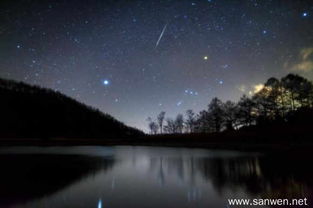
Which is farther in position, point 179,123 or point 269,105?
point 179,123

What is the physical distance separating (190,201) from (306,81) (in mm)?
68580

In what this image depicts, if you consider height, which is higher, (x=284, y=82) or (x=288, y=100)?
(x=284, y=82)

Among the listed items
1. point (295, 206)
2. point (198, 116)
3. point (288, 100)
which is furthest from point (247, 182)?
point (198, 116)

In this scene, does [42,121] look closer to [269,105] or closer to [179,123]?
[179,123]

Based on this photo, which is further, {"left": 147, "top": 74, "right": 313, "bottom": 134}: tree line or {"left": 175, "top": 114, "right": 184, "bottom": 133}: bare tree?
{"left": 175, "top": 114, "right": 184, "bottom": 133}: bare tree

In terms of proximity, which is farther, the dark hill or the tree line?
the dark hill

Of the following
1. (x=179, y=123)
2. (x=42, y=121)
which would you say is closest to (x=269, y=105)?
(x=179, y=123)

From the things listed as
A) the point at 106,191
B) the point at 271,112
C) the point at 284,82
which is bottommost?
the point at 106,191

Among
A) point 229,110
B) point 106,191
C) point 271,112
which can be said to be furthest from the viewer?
point 229,110

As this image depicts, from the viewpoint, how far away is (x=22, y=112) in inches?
5325

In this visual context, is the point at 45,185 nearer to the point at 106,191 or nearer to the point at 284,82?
the point at 106,191

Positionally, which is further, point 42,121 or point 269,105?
point 42,121

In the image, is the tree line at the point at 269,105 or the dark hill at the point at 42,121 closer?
the tree line at the point at 269,105

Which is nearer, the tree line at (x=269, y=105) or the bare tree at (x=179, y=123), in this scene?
the tree line at (x=269, y=105)
